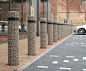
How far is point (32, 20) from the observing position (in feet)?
23.5

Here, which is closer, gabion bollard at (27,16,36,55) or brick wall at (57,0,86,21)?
gabion bollard at (27,16,36,55)

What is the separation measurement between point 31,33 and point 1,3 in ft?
22.4

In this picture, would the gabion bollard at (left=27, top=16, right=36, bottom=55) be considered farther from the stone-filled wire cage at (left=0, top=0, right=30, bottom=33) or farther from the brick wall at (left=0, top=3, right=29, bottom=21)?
the brick wall at (left=0, top=3, right=29, bottom=21)

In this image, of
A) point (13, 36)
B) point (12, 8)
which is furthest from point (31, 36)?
point (12, 8)

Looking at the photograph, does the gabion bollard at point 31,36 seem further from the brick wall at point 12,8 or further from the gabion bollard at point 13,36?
the brick wall at point 12,8

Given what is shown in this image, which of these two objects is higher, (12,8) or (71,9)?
(71,9)

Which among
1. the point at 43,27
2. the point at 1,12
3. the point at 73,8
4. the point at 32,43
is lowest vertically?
the point at 32,43

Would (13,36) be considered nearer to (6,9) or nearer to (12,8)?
(6,9)

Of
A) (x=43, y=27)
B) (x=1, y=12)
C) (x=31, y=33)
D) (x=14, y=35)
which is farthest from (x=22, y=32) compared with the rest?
(x=14, y=35)

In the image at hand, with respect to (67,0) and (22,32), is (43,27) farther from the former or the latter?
(67,0)

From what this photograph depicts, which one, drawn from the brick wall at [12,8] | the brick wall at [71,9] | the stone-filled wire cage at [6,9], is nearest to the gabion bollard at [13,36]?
the stone-filled wire cage at [6,9]

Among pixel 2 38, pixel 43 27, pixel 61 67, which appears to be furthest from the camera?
pixel 2 38

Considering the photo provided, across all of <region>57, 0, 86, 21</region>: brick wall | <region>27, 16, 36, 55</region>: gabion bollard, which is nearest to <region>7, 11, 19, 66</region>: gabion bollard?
<region>27, 16, 36, 55</region>: gabion bollard

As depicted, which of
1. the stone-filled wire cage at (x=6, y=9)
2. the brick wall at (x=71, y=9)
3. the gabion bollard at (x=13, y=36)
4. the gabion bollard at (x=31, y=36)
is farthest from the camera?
the brick wall at (x=71, y=9)
